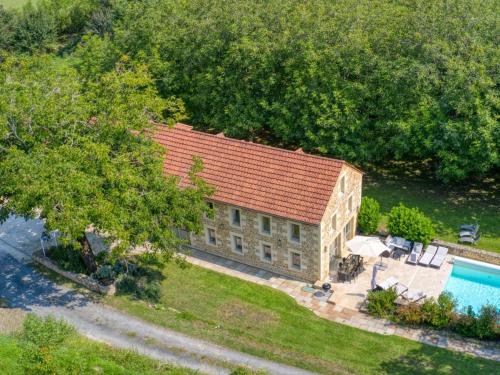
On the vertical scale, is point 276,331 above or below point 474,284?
above

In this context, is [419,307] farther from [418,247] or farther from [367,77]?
[367,77]

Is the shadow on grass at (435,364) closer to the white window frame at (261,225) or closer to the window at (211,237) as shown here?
the white window frame at (261,225)

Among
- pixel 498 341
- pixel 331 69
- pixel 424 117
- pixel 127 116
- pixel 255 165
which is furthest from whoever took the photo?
pixel 331 69

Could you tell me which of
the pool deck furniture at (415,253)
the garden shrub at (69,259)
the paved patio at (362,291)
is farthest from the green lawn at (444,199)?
the garden shrub at (69,259)

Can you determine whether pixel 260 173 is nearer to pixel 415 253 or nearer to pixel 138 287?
pixel 138 287

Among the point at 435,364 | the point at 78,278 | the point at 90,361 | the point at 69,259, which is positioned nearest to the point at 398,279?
the point at 435,364

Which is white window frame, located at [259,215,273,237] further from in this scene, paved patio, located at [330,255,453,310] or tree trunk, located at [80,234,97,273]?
tree trunk, located at [80,234,97,273]

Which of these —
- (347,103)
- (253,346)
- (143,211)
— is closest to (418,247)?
(347,103)
